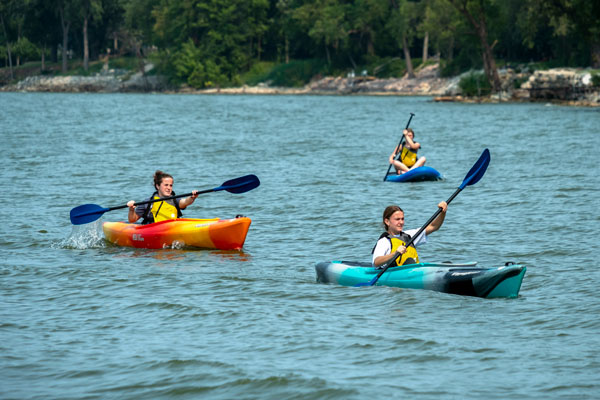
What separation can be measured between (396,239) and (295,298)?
45.5 inches

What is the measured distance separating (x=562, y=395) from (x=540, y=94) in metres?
49.7

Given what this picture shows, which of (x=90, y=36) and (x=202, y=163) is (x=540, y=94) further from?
(x=90, y=36)

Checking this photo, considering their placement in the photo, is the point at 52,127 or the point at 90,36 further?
the point at 90,36

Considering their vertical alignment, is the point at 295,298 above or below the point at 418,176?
above

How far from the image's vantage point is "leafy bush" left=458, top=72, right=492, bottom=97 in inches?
2265

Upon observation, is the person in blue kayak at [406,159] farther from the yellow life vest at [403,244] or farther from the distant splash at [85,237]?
the yellow life vest at [403,244]

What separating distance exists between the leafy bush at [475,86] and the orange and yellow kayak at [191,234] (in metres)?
47.9

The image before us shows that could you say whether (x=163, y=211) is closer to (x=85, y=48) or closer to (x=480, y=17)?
(x=480, y=17)

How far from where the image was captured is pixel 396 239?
8.92 metres

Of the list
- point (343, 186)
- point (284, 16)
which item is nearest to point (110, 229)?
point (343, 186)

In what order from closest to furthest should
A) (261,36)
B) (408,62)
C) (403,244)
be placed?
(403,244), (408,62), (261,36)

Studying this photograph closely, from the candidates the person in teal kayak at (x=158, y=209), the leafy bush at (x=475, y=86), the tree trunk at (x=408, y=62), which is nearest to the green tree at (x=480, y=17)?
the leafy bush at (x=475, y=86)

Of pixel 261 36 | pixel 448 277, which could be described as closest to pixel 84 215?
pixel 448 277

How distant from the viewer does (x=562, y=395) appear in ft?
20.3
